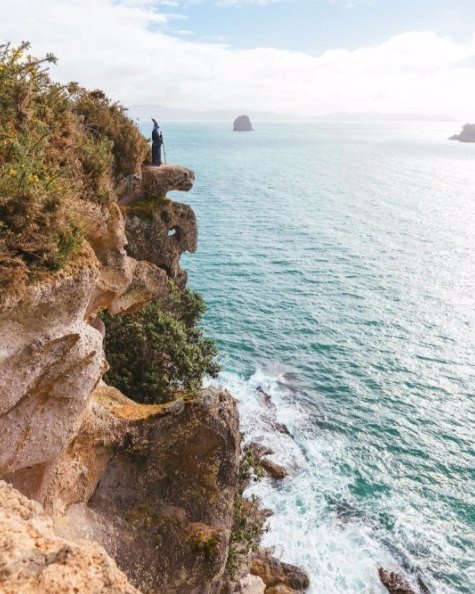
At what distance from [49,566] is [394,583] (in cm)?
2906

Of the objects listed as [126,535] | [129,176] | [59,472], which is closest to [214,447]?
[126,535]

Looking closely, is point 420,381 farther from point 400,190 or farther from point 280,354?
point 400,190

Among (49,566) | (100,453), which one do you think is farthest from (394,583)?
(49,566)

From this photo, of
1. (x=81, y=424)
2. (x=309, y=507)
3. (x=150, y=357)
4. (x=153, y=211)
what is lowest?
(x=309, y=507)

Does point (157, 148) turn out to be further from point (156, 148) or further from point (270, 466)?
point (270, 466)

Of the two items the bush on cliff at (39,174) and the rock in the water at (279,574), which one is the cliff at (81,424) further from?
the rock in the water at (279,574)

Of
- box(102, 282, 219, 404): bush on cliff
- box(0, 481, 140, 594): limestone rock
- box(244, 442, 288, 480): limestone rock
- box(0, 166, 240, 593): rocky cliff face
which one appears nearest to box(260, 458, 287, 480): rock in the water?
box(244, 442, 288, 480): limestone rock

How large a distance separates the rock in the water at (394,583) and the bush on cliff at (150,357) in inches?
680

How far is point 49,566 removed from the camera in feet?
21.8

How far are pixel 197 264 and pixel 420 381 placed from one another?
126ft

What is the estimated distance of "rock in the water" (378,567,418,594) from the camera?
91.7ft

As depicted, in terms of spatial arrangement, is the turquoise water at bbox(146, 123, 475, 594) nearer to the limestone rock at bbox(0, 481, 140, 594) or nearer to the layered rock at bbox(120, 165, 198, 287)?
the layered rock at bbox(120, 165, 198, 287)

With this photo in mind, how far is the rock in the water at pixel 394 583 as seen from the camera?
2795cm

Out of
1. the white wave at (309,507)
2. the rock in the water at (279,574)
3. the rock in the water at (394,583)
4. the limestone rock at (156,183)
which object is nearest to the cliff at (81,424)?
the rock in the water at (279,574)
